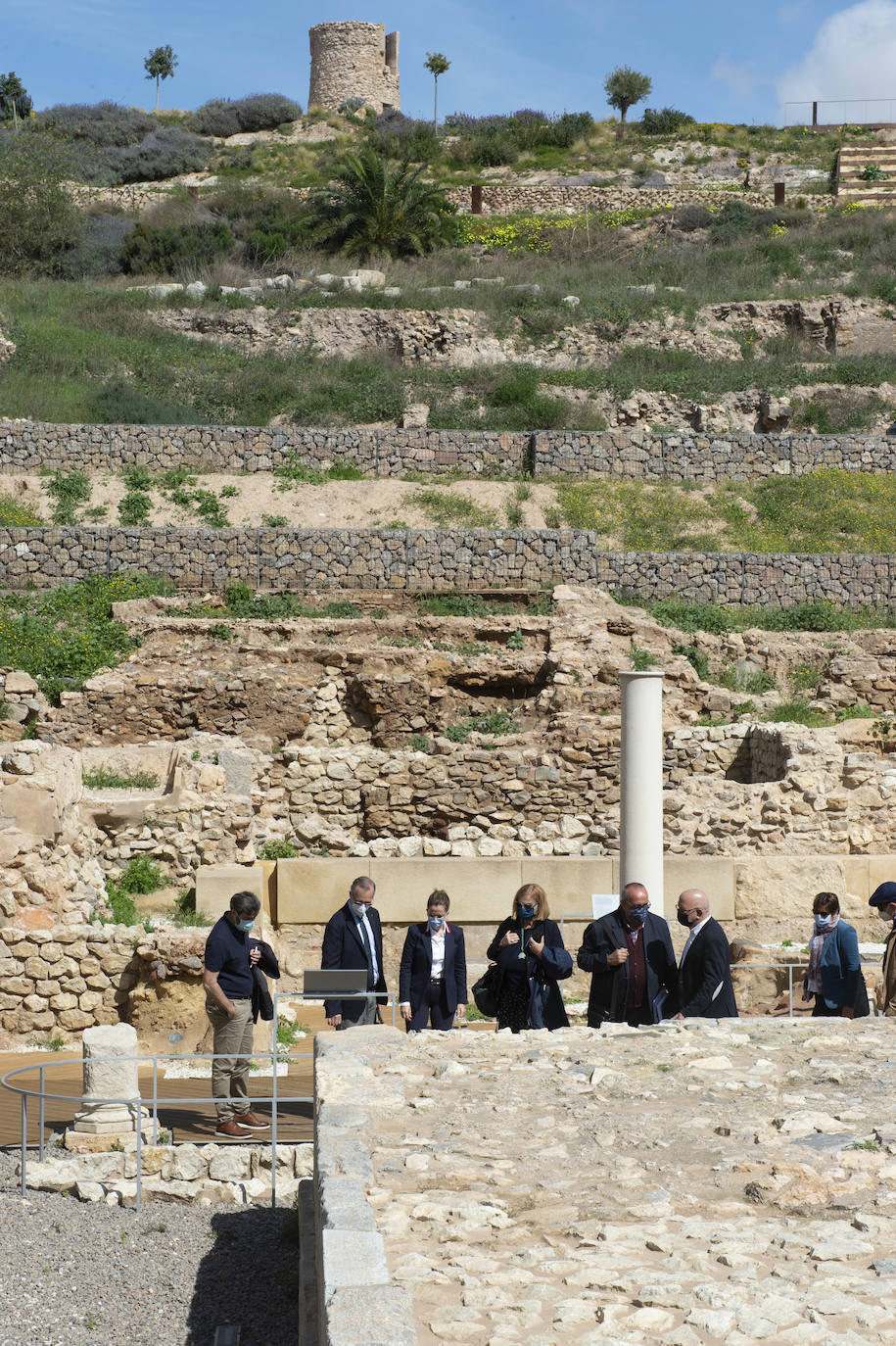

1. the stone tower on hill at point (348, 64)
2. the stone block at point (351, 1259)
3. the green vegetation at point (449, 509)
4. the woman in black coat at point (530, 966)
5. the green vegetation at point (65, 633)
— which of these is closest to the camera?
the stone block at point (351, 1259)

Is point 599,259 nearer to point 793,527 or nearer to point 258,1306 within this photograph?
point 793,527

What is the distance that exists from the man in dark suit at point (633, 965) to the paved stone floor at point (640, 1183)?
31.6 inches

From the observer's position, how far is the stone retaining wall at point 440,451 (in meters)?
24.1

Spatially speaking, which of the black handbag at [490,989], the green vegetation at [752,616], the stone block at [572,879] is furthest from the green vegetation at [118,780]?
the green vegetation at [752,616]

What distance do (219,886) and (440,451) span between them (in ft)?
49.7

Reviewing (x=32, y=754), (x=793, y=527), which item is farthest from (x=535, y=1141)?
(x=793, y=527)

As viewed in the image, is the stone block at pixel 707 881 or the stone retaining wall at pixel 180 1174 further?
the stone block at pixel 707 881

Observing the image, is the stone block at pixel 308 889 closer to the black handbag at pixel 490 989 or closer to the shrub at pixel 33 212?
the black handbag at pixel 490 989

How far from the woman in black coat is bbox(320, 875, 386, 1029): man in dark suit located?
94cm

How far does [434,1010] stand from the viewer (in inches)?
322

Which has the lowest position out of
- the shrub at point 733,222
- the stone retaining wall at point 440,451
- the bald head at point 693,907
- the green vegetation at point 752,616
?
the bald head at point 693,907

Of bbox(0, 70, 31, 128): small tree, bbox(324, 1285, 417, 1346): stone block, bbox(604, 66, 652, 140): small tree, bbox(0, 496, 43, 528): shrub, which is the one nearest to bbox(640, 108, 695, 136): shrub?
bbox(604, 66, 652, 140): small tree

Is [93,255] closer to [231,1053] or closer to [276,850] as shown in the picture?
[276,850]

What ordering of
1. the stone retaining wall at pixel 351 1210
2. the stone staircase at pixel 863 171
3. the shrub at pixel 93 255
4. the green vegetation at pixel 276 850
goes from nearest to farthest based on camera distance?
the stone retaining wall at pixel 351 1210 → the green vegetation at pixel 276 850 → the shrub at pixel 93 255 → the stone staircase at pixel 863 171
